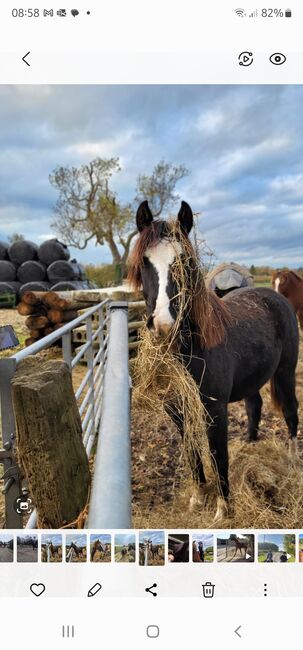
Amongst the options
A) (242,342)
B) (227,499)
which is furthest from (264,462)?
(242,342)

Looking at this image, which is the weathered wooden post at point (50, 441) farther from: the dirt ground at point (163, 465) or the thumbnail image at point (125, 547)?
the dirt ground at point (163, 465)

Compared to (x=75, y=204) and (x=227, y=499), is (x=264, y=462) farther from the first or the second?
(x=75, y=204)

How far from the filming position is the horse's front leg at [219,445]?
182 centimetres

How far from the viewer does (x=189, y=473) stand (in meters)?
2.12

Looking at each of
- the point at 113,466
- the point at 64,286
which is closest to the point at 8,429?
the point at 113,466

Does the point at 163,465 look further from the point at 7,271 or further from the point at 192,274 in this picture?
the point at 7,271

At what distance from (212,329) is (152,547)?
3.39 feet

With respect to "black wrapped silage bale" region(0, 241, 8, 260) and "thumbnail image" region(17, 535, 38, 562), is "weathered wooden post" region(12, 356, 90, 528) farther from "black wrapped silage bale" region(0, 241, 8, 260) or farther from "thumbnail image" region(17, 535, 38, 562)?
"black wrapped silage bale" region(0, 241, 8, 260)

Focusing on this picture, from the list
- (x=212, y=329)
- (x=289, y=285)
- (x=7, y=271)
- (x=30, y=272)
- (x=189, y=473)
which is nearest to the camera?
(x=212, y=329)

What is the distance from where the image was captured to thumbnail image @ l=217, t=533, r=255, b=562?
3.03 ft

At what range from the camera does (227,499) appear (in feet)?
6.29
